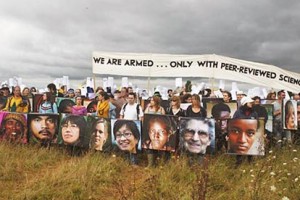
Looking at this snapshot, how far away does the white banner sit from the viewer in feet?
49.5

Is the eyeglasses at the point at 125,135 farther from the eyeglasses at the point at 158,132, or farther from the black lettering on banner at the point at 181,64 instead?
the black lettering on banner at the point at 181,64

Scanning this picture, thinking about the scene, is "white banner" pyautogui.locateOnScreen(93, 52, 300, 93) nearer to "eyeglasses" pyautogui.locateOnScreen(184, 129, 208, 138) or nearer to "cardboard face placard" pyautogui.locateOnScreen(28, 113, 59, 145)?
"cardboard face placard" pyautogui.locateOnScreen(28, 113, 59, 145)

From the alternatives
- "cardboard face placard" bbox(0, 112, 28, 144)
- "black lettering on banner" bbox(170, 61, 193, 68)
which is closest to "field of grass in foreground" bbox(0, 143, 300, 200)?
"cardboard face placard" bbox(0, 112, 28, 144)

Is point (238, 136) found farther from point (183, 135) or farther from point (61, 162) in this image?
point (61, 162)

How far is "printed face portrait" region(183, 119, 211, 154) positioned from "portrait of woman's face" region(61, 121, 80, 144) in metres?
2.79

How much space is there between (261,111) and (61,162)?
16.7 feet

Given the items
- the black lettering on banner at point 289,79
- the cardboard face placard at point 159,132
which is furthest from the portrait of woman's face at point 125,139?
the black lettering on banner at point 289,79

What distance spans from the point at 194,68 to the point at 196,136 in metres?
6.93

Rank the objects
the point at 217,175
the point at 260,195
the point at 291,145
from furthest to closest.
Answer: the point at 291,145
the point at 217,175
the point at 260,195

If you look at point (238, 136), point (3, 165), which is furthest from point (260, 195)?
point (3, 165)

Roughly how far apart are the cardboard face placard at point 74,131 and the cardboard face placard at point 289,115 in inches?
207

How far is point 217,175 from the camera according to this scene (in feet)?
26.7

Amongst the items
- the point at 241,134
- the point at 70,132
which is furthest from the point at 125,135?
the point at 241,134

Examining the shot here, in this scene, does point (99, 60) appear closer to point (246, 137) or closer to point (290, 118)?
point (290, 118)
